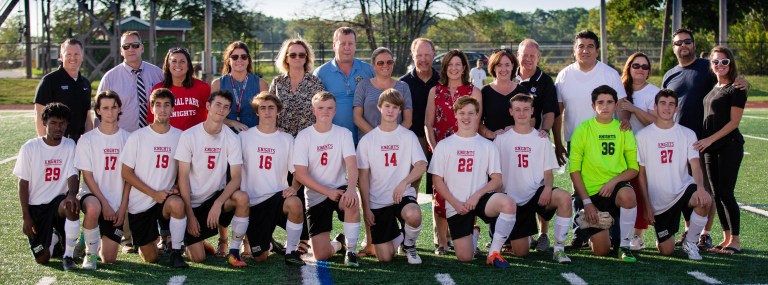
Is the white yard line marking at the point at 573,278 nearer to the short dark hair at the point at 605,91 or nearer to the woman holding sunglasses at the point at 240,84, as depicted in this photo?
the short dark hair at the point at 605,91

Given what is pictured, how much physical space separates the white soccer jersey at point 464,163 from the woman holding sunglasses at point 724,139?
1532 mm

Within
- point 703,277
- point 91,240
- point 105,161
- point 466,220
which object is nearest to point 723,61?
point 703,277

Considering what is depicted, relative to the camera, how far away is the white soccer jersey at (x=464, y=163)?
21.4 feet

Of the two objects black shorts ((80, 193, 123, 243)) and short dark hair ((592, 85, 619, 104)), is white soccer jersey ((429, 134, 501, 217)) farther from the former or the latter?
black shorts ((80, 193, 123, 243))

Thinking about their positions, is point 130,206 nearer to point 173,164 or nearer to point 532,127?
point 173,164

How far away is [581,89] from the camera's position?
7.09 metres

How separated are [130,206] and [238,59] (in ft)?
4.41

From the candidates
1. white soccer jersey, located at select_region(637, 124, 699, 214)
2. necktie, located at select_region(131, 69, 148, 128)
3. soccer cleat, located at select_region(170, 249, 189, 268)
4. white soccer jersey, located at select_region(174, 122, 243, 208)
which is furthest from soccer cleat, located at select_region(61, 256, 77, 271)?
white soccer jersey, located at select_region(637, 124, 699, 214)

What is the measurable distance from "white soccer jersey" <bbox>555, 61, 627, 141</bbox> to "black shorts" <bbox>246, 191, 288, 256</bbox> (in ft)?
7.63

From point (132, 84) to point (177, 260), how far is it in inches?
62.9

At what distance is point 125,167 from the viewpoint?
6.45m

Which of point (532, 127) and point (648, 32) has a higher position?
point (648, 32)

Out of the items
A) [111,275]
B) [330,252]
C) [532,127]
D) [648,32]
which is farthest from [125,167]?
[648,32]

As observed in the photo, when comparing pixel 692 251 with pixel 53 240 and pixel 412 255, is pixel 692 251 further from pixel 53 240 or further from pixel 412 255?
pixel 53 240
